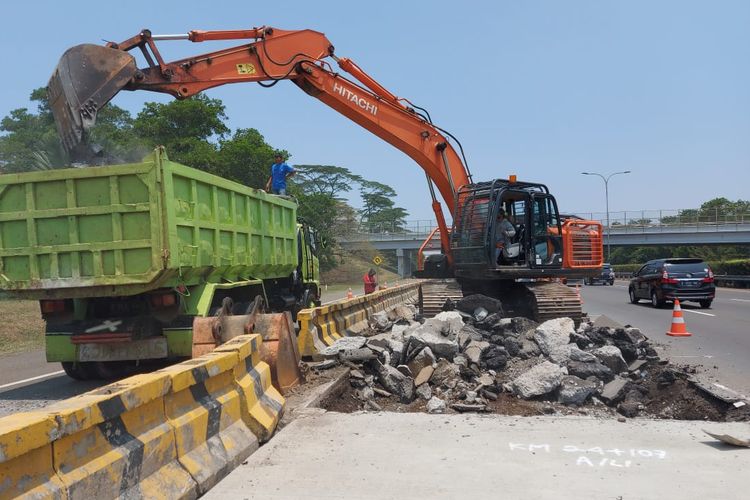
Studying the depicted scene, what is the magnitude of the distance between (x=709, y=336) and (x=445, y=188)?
622cm

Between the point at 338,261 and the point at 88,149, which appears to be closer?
the point at 88,149

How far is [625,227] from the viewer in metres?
60.4

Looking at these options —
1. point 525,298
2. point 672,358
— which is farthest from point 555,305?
point 672,358

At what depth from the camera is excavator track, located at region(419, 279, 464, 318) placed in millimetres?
12477

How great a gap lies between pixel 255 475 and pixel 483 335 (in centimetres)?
610

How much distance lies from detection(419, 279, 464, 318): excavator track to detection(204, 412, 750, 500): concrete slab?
6.52m

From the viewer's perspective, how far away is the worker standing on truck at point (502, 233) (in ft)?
39.8

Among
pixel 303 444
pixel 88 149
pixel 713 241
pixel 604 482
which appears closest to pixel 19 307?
pixel 88 149

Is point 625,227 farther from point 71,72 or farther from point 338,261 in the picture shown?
point 71,72

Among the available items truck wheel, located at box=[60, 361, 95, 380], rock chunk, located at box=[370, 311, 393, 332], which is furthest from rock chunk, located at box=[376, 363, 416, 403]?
rock chunk, located at box=[370, 311, 393, 332]

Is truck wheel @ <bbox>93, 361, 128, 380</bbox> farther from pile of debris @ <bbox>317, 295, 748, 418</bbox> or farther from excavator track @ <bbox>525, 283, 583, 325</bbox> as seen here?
excavator track @ <bbox>525, 283, 583, 325</bbox>

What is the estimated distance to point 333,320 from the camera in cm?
1009

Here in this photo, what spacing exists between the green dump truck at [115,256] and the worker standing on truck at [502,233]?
555cm

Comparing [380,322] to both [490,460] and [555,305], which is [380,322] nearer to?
[555,305]
